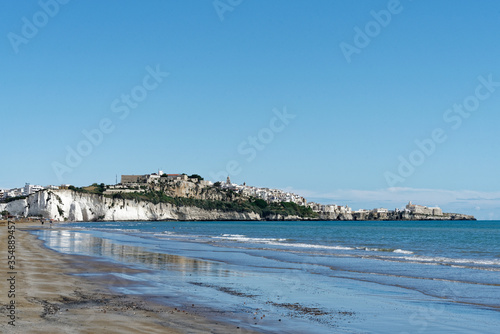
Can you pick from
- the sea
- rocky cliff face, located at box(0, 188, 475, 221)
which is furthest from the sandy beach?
rocky cliff face, located at box(0, 188, 475, 221)

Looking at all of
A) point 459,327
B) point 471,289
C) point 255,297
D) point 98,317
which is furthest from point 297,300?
point 471,289

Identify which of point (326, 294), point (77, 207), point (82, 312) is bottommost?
point (326, 294)

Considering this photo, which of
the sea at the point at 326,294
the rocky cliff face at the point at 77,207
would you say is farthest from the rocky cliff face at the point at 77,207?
the sea at the point at 326,294

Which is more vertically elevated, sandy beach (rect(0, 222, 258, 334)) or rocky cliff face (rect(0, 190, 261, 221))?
rocky cliff face (rect(0, 190, 261, 221))

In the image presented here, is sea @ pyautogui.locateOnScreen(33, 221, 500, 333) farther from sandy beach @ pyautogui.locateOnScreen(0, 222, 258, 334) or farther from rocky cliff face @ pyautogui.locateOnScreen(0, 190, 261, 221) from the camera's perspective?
rocky cliff face @ pyautogui.locateOnScreen(0, 190, 261, 221)

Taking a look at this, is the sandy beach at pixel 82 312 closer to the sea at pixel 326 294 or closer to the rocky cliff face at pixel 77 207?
the sea at pixel 326 294

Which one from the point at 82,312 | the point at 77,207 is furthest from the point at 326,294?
the point at 77,207

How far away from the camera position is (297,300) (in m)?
15.3

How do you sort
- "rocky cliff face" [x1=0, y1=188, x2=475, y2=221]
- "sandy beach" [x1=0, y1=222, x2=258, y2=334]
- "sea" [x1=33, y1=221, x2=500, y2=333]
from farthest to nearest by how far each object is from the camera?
"rocky cliff face" [x1=0, y1=188, x2=475, y2=221] < "sea" [x1=33, y1=221, x2=500, y2=333] < "sandy beach" [x1=0, y1=222, x2=258, y2=334]

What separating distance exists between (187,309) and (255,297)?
3213 mm

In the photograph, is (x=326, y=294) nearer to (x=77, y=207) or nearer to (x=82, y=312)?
(x=82, y=312)

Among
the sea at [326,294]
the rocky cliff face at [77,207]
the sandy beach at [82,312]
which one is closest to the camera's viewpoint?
the sandy beach at [82,312]

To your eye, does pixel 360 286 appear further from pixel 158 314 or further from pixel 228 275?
pixel 158 314

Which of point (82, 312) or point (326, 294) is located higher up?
point (82, 312)
